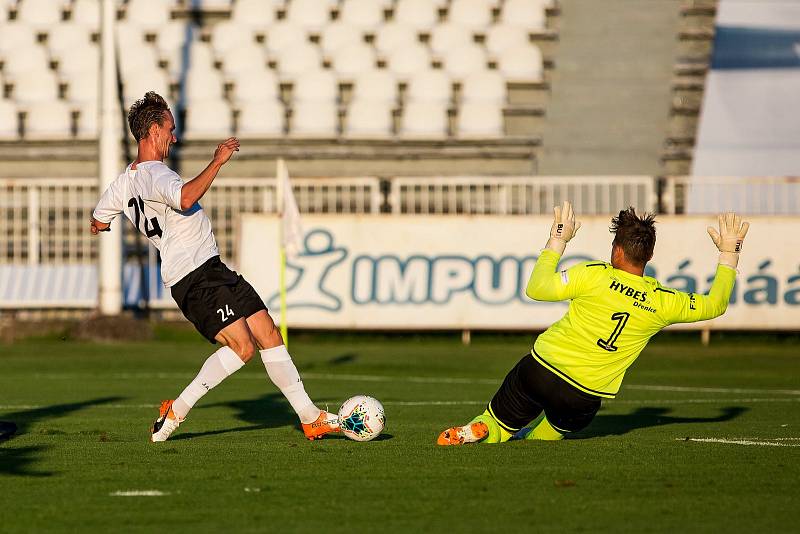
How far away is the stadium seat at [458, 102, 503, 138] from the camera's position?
73.8ft

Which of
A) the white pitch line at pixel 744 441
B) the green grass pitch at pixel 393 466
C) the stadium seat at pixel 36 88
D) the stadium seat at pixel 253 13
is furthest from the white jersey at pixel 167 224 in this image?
the stadium seat at pixel 253 13

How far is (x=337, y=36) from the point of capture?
24812mm

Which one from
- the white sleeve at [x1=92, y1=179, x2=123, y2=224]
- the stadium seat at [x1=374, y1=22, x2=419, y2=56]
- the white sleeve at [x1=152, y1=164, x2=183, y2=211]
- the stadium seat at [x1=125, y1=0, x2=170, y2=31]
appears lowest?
the white sleeve at [x1=92, y1=179, x2=123, y2=224]

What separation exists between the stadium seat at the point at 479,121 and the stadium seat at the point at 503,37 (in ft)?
6.69

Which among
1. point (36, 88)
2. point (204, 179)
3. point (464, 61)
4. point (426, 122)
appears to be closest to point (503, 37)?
point (464, 61)

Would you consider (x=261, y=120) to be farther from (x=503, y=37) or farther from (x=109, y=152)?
(x=503, y=37)

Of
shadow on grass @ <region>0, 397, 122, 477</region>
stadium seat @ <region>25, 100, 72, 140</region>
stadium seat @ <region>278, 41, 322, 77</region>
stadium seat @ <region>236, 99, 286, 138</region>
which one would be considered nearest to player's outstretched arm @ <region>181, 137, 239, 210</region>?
shadow on grass @ <region>0, 397, 122, 477</region>

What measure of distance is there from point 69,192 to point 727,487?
633 inches

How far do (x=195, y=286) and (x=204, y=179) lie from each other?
815 millimetres

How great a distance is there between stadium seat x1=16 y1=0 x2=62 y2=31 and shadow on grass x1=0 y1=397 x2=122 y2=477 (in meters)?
16.1

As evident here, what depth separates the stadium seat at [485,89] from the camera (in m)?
23.1

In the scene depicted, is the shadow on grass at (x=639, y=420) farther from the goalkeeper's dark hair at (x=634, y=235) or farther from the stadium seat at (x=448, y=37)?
the stadium seat at (x=448, y=37)

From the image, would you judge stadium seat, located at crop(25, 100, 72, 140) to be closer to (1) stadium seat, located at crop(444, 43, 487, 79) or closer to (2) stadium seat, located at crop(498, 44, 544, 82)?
(1) stadium seat, located at crop(444, 43, 487, 79)

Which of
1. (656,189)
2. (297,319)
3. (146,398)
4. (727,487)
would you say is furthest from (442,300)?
(727,487)
